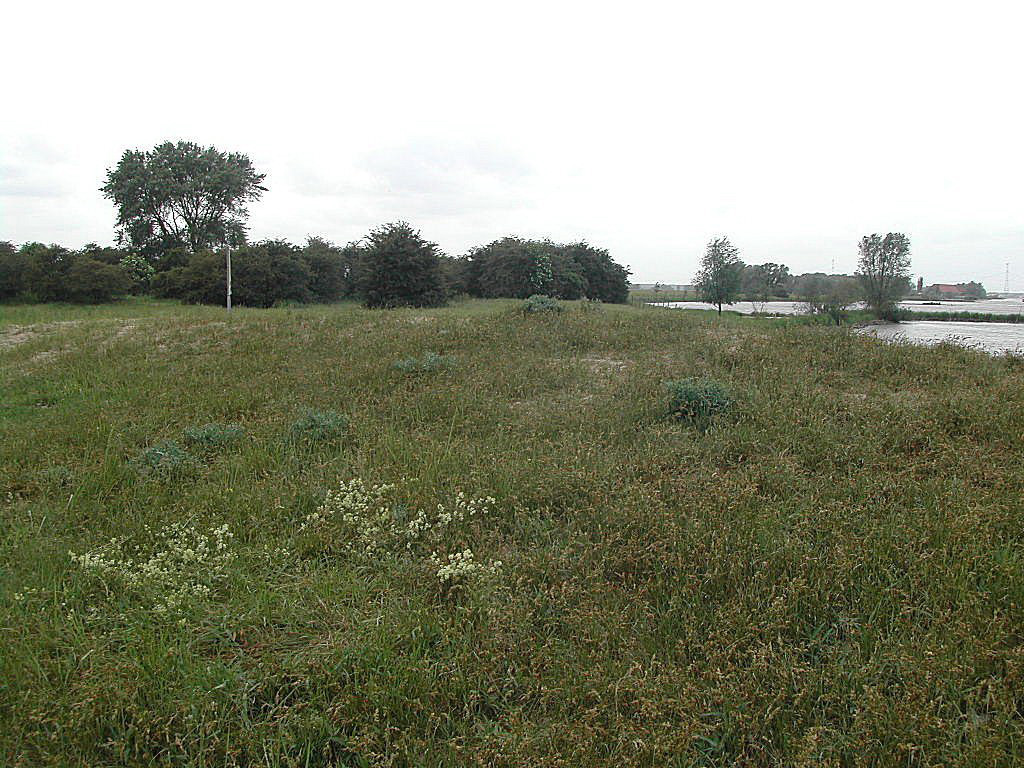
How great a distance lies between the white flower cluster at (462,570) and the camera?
3070 millimetres

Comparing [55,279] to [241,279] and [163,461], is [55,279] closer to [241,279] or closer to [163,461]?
[241,279]

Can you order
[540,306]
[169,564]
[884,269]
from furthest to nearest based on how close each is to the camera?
1. [884,269]
2. [540,306]
3. [169,564]

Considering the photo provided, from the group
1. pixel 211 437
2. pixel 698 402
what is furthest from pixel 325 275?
pixel 698 402

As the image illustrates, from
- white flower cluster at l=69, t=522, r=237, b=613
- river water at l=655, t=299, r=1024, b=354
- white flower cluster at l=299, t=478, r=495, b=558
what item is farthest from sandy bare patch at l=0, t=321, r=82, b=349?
river water at l=655, t=299, r=1024, b=354

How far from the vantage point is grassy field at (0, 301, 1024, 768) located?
2197 millimetres

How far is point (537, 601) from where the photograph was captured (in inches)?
115

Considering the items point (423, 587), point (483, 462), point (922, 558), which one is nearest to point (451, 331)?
point (483, 462)

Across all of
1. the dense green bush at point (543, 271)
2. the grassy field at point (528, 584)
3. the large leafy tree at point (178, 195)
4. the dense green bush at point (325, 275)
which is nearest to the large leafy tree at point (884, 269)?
the dense green bush at point (543, 271)

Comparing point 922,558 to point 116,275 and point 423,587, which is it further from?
point 116,275

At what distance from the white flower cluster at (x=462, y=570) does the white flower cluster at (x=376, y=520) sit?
1.08 feet

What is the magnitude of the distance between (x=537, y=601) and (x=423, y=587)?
2.09ft

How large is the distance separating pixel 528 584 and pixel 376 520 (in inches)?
49.5

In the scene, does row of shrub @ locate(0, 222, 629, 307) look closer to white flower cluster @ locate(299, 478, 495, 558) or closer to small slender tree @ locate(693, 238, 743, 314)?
small slender tree @ locate(693, 238, 743, 314)

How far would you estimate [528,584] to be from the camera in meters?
3.05
